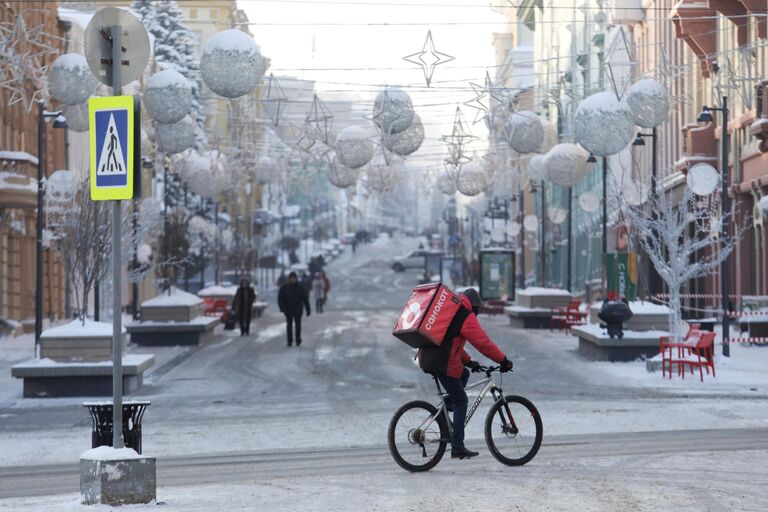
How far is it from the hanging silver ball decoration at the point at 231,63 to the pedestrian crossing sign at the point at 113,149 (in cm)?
1184

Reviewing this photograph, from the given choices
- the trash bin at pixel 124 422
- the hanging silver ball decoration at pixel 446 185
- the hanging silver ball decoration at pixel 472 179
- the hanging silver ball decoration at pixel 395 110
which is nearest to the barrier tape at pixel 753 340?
the hanging silver ball decoration at pixel 472 179

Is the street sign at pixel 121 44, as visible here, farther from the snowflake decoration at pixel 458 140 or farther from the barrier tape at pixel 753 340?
the barrier tape at pixel 753 340

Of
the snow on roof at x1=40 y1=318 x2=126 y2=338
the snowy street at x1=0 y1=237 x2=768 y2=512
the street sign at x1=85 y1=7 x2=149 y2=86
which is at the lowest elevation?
the snowy street at x1=0 y1=237 x2=768 y2=512

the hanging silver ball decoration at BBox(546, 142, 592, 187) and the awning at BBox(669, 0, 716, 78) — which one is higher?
the awning at BBox(669, 0, 716, 78)

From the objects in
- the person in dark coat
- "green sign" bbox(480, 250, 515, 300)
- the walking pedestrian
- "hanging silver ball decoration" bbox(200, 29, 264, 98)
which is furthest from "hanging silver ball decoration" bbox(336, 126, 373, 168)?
the walking pedestrian

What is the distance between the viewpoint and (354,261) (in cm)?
14150

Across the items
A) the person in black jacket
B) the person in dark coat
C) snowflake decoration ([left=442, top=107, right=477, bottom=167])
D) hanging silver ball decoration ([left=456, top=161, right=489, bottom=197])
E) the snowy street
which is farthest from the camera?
the person in dark coat

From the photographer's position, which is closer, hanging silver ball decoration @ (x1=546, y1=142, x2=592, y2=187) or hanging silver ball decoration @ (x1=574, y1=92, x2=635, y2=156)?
hanging silver ball decoration @ (x1=574, y1=92, x2=635, y2=156)

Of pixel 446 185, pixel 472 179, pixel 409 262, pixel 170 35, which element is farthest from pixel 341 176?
pixel 409 262

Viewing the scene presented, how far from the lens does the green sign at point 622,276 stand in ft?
107

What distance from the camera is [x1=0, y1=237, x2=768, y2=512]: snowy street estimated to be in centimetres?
1180

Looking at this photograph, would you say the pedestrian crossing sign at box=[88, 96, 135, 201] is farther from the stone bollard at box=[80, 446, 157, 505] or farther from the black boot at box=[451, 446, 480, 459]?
the black boot at box=[451, 446, 480, 459]

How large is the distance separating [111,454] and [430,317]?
2.95m

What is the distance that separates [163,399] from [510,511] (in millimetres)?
12817
